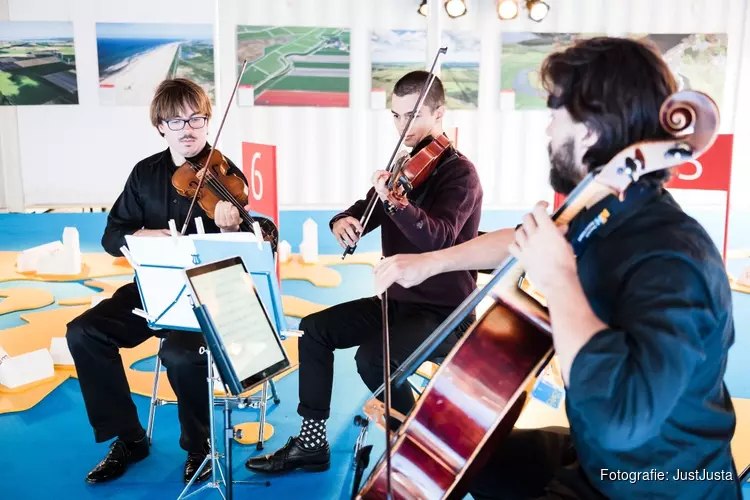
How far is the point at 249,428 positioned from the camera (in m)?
2.63

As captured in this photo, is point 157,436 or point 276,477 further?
point 157,436

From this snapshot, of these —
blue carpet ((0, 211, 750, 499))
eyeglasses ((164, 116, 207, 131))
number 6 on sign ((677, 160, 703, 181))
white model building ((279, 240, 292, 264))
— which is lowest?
blue carpet ((0, 211, 750, 499))

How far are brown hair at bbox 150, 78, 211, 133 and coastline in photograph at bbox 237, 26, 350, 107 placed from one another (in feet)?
16.0

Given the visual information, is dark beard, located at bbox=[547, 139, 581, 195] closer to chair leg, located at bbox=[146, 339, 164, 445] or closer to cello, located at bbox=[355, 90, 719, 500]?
cello, located at bbox=[355, 90, 719, 500]

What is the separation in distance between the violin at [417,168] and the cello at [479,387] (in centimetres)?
92

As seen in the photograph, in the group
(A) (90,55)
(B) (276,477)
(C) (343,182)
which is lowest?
(B) (276,477)

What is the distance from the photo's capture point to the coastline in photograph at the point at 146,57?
7.27 m

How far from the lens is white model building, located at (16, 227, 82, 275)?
4.68 meters

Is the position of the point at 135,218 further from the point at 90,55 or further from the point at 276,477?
the point at 90,55

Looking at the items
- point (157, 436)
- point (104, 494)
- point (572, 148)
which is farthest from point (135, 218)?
point (572, 148)

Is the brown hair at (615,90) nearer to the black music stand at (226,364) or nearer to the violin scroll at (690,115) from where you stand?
the violin scroll at (690,115)

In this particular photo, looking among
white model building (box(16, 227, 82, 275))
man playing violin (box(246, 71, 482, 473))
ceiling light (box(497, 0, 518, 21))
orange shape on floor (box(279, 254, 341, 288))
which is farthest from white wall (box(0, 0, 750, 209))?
man playing violin (box(246, 71, 482, 473))

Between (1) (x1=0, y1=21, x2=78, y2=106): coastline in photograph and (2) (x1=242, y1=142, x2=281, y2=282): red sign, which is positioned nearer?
(2) (x1=242, y1=142, x2=281, y2=282): red sign

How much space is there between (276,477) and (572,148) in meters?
1.61
